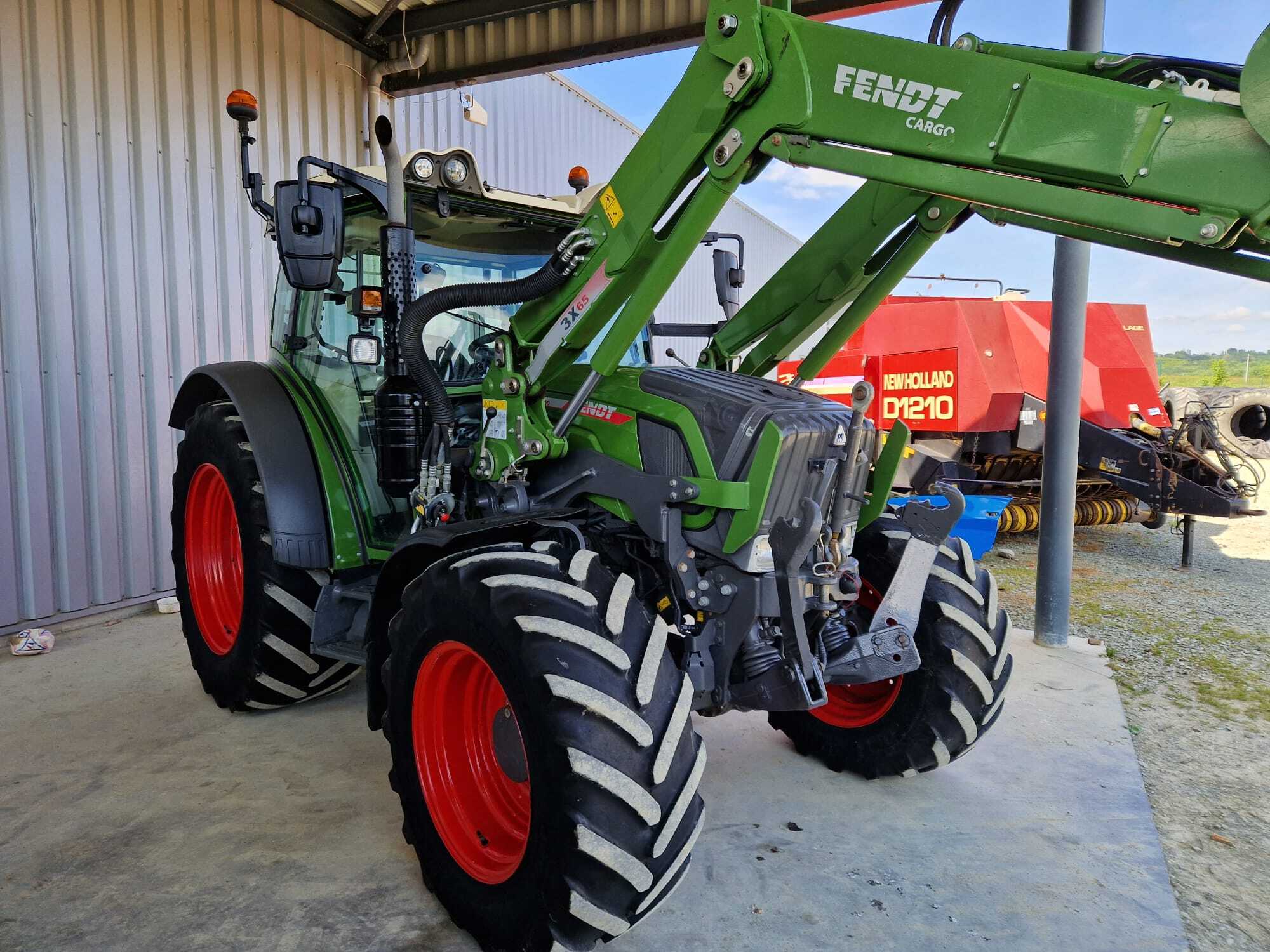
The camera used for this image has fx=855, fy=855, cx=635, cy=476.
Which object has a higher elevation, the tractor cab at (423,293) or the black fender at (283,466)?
the tractor cab at (423,293)

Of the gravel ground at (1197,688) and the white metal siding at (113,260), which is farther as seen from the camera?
the white metal siding at (113,260)

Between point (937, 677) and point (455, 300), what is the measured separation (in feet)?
6.38

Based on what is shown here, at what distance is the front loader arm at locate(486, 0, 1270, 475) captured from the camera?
1.59 meters

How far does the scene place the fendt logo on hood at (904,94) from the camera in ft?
5.92

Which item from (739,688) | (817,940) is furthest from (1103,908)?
(739,688)

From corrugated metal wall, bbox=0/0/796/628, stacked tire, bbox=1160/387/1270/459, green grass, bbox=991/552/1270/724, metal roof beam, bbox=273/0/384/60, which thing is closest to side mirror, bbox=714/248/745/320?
green grass, bbox=991/552/1270/724

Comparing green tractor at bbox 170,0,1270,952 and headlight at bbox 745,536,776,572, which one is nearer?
green tractor at bbox 170,0,1270,952

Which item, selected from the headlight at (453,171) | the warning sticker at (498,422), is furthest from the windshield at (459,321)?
the warning sticker at (498,422)

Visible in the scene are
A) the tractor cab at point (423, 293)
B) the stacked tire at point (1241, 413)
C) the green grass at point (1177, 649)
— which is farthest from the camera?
the stacked tire at point (1241, 413)

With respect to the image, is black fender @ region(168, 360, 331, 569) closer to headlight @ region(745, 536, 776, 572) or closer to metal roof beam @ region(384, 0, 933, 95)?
headlight @ region(745, 536, 776, 572)

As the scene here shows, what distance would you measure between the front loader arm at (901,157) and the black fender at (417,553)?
0.25 m

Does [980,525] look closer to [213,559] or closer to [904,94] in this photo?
[904,94]

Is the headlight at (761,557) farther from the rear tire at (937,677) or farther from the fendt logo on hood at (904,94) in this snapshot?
the fendt logo on hood at (904,94)

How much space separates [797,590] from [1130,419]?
248 inches
